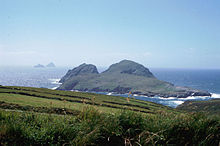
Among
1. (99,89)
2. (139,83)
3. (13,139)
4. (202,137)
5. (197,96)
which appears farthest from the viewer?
(139,83)

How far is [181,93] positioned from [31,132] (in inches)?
5747

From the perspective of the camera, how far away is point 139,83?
634ft

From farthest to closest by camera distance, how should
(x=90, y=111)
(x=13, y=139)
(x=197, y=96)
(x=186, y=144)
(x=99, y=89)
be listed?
(x=99, y=89) → (x=197, y=96) → (x=90, y=111) → (x=186, y=144) → (x=13, y=139)

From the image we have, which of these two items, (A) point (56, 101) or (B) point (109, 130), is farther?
(A) point (56, 101)

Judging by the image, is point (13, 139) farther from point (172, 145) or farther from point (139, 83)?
point (139, 83)

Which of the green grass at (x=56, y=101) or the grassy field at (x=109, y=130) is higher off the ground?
the grassy field at (x=109, y=130)

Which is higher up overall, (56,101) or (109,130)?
(109,130)

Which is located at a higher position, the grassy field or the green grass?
the grassy field

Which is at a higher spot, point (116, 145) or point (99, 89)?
point (116, 145)

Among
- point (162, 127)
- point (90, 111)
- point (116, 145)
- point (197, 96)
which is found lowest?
point (197, 96)

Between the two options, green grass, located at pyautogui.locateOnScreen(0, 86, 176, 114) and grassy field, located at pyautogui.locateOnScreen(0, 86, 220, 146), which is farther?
green grass, located at pyautogui.locateOnScreen(0, 86, 176, 114)

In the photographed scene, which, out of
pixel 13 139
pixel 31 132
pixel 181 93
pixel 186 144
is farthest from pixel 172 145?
pixel 181 93

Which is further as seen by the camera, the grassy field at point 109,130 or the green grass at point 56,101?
the green grass at point 56,101

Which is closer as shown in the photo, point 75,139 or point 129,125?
point 75,139
